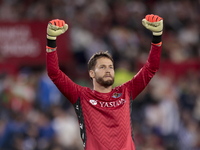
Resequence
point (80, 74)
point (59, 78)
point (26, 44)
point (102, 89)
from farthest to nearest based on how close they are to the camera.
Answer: point (80, 74) → point (26, 44) → point (102, 89) → point (59, 78)

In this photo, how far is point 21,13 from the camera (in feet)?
39.2

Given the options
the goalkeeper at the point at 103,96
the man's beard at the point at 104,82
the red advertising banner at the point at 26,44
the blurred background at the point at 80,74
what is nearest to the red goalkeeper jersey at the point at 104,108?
the goalkeeper at the point at 103,96

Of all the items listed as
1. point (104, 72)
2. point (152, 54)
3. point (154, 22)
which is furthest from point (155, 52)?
point (104, 72)

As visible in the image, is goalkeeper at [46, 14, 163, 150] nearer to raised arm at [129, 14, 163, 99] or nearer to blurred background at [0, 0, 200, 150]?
raised arm at [129, 14, 163, 99]

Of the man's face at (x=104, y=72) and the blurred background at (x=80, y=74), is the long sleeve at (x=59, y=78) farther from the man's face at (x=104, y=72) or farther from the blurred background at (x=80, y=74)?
the blurred background at (x=80, y=74)

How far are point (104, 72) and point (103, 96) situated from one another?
0.27m

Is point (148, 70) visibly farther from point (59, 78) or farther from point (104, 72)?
point (59, 78)

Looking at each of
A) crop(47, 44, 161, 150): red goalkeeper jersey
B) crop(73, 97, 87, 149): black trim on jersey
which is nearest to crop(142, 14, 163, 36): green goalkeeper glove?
crop(47, 44, 161, 150): red goalkeeper jersey

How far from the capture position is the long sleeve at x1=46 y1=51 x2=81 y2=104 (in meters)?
4.52

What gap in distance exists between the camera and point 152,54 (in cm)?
479

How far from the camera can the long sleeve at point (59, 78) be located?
14.8 ft

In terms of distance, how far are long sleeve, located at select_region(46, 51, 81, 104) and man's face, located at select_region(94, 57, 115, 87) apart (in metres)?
0.28

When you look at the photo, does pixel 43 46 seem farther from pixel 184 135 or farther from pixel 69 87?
pixel 69 87

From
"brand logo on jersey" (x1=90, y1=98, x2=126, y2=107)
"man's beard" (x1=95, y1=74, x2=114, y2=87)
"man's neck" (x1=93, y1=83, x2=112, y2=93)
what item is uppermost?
"man's beard" (x1=95, y1=74, x2=114, y2=87)
